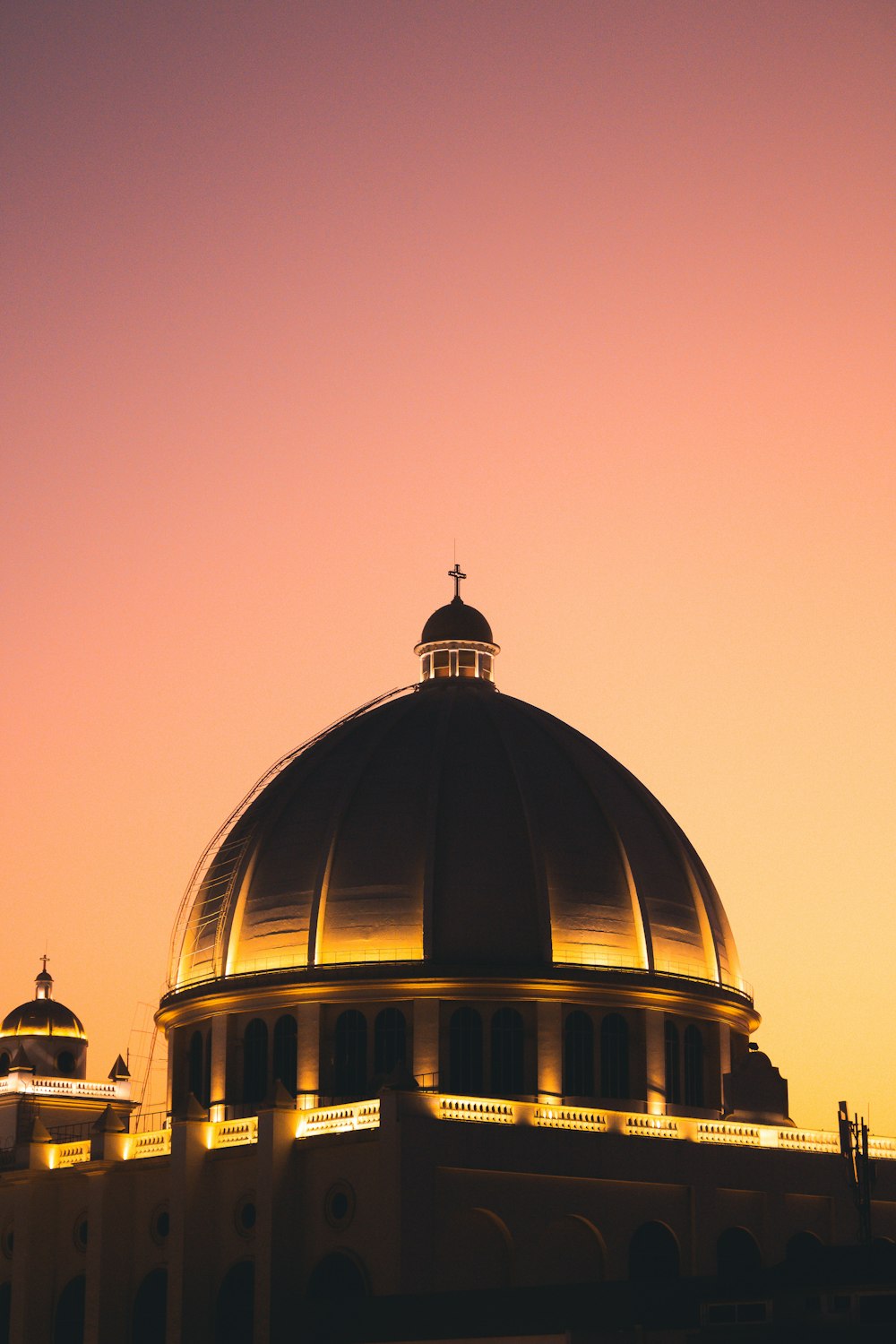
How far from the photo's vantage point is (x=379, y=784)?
2552 inches

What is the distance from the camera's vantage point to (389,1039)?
199ft

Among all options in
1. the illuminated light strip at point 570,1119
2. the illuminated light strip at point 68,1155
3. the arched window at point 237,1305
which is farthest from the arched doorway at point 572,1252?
the illuminated light strip at point 68,1155

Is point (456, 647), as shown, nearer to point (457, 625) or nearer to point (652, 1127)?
point (457, 625)

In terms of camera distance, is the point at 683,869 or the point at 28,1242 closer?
the point at 28,1242

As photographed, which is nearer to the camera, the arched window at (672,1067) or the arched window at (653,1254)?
the arched window at (653,1254)

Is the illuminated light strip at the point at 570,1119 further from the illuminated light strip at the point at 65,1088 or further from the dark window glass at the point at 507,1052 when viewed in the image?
the illuminated light strip at the point at 65,1088

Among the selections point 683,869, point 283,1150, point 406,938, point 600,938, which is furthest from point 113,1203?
point 683,869

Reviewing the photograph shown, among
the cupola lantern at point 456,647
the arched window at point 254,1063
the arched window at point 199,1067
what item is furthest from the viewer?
the cupola lantern at point 456,647

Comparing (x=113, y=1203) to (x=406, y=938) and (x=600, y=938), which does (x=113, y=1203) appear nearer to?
(x=406, y=938)

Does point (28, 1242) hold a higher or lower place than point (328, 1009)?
lower

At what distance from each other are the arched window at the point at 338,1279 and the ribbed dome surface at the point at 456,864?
899 centimetres

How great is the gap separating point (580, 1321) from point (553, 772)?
2048 cm

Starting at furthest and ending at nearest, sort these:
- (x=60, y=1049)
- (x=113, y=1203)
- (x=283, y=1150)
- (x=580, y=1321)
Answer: (x=60, y=1049), (x=113, y=1203), (x=283, y=1150), (x=580, y=1321)

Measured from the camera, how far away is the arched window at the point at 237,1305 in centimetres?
5594
